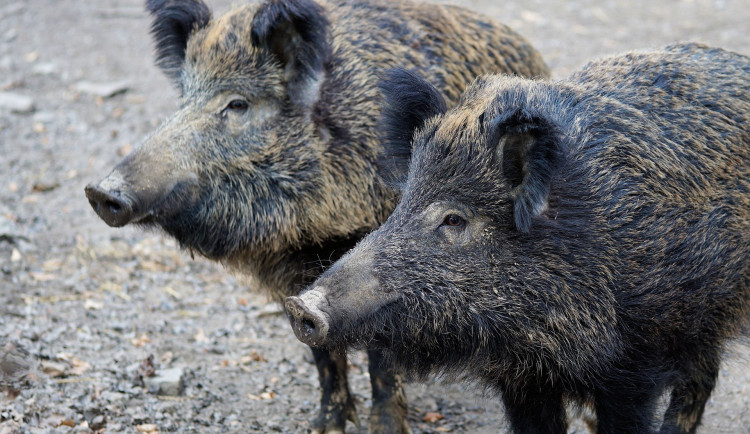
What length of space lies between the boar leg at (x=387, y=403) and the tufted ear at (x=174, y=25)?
2.38 m

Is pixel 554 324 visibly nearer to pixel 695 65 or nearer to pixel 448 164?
pixel 448 164

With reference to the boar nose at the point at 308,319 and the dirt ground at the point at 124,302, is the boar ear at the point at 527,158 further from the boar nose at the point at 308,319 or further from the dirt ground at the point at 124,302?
the dirt ground at the point at 124,302

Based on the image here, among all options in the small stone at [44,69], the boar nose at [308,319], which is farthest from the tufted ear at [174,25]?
the small stone at [44,69]

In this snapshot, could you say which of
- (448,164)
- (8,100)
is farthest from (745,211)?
(8,100)

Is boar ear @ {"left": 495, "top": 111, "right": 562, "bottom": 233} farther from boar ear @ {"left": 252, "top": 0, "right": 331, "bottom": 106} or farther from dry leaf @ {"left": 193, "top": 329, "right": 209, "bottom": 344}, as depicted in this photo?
dry leaf @ {"left": 193, "top": 329, "right": 209, "bottom": 344}

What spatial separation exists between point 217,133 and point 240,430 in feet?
6.06

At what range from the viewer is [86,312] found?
680cm

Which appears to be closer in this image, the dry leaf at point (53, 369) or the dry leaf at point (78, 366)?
the dry leaf at point (53, 369)

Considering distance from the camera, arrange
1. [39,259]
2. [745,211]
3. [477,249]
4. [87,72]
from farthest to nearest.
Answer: [87,72] < [39,259] < [745,211] < [477,249]

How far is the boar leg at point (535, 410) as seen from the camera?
4.44 m

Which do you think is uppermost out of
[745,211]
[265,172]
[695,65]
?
[695,65]

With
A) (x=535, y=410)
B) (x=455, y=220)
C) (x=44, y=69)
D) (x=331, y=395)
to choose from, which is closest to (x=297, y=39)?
(x=455, y=220)

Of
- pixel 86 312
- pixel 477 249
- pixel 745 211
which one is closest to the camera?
pixel 477 249

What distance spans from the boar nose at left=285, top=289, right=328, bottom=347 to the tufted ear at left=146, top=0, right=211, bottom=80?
2760 millimetres
